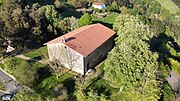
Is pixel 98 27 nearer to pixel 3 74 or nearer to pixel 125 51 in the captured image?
pixel 125 51

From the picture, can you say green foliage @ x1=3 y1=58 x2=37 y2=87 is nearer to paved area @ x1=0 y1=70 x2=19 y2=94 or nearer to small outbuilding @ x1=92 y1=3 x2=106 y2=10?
paved area @ x1=0 y1=70 x2=19 y2=94

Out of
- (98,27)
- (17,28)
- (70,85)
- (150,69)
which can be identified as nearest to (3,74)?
(17,28)

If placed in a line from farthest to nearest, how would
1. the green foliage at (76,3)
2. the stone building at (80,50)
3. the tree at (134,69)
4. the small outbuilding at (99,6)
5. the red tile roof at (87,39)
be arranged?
1. the small outbuilding at (99,6)
2. the green foliage at (76,3)
3. the red tile roof at (87,39)
4. the stone building at (80,50)
5. the tree at (134,69)

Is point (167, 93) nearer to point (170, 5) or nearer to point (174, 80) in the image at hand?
point (174, 80)

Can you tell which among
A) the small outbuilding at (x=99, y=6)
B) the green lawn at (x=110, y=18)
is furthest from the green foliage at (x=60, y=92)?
the small outbuilding at (x=99, y=6)

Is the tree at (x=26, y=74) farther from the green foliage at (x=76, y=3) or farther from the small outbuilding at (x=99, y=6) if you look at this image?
the small outbuilding at (x=99, y=6)

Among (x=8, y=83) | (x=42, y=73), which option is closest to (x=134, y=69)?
(x=42, y=73)
